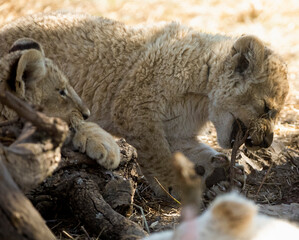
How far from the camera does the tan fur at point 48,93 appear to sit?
316 cm

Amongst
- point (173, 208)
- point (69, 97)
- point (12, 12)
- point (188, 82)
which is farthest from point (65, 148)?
point (12, 12)

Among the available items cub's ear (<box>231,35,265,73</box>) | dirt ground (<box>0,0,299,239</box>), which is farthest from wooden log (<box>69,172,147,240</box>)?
dirt ground (<box>0,0,299,239</box>)

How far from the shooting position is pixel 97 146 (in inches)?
143

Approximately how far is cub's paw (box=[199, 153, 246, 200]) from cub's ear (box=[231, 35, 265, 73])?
884mm

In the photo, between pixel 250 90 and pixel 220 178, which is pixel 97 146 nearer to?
pixel 220 178

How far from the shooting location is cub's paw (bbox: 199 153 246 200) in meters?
4.45

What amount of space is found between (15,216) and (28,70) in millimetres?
1435

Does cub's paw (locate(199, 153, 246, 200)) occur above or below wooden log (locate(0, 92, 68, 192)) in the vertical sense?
below

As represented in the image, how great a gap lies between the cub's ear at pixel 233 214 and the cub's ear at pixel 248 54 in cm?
312

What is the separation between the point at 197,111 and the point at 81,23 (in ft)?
5.05

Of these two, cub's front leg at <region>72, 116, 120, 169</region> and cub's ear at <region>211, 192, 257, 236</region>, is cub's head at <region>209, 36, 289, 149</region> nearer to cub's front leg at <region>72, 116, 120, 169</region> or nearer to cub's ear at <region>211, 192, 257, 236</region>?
cub's front leg at <region>72, 116, 120, 169</region>

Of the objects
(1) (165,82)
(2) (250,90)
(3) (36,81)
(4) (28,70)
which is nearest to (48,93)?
(3) (36,81)

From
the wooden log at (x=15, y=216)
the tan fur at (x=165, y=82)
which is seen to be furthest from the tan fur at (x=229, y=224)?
the tan fur at (x=165, y=82)

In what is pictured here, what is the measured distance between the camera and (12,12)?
31.1 feet
